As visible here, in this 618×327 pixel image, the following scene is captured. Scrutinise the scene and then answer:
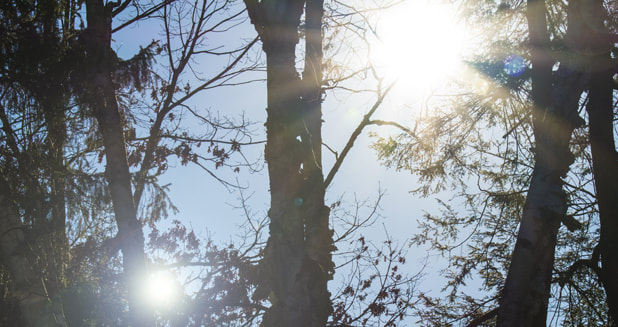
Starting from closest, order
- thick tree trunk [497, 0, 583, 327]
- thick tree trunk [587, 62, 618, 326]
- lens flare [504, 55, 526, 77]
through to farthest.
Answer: thick tree trunk [497, 0, 583, 327] → thick tree trunk [587, 62, 618, 326] → lens flare [504, 55, 526, 77]

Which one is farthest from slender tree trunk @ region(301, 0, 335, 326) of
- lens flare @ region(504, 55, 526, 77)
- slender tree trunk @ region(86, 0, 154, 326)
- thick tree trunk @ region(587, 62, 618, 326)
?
lens flare @ region(504, 55, 526, 77)

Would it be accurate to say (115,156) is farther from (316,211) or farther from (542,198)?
(542,198)

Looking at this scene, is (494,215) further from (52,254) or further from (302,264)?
(52,254)

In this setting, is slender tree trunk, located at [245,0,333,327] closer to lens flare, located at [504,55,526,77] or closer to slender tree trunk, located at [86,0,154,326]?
slender tree trunk, located at [86,0,154,326]

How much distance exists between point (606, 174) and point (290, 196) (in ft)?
14.8

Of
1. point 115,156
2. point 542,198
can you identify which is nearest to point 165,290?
point 115,156

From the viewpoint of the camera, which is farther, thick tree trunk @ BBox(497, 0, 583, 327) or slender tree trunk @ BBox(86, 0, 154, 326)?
slender tree trunk @ BBox(86, 0, 154, 326)

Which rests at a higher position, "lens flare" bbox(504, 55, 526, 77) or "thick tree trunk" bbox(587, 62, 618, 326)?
"lens flare" bbox(504, 55, 526, 77)

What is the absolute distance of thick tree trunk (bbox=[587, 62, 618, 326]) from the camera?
5023 millimetres

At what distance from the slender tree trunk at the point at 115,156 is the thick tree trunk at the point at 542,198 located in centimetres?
355

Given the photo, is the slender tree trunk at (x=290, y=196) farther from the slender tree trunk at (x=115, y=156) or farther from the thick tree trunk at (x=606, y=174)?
the thick tree trunk at (x=606, y=174)

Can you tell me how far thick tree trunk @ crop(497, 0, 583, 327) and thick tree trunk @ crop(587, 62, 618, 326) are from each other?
871 mm

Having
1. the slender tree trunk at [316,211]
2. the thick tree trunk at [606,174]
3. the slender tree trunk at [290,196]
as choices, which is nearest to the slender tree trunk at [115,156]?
the slender tree trunk at [290,196]

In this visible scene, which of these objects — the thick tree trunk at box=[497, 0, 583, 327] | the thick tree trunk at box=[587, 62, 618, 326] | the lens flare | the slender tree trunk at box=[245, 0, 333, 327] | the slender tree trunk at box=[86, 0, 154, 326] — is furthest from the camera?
the lens flare
